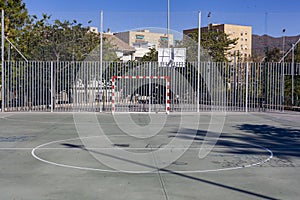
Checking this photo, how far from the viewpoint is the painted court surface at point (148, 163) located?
21.8 feet

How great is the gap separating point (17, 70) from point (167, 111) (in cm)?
937

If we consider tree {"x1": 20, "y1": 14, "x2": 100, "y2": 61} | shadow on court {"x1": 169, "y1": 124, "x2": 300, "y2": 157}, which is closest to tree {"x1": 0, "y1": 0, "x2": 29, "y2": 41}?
tree {"x1": 20, "y1": 14, "x2": 100, "y2": 61}

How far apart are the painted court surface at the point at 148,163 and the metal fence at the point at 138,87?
803 cm

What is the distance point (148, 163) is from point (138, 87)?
1691 cm

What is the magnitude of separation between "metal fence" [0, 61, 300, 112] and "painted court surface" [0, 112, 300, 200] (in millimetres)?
8028

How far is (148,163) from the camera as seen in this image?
8.95 metres

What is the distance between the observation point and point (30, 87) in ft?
77.8

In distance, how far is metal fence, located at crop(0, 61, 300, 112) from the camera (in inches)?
933

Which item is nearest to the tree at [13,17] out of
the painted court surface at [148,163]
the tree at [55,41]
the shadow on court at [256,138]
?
the tree at [55,41]

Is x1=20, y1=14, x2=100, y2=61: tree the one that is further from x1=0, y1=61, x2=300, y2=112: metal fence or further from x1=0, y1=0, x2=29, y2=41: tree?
x1=0, y1=61, x2=300, y2=112: metal fence

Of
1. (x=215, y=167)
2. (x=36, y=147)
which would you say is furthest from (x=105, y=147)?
(x=215, y=167)

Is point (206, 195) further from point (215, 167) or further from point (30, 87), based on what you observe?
point (30, 87)

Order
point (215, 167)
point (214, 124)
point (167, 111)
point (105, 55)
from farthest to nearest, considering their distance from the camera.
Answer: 1. point (105, 55)
2. point (167, 111)
3. point (214, 124)
4. point (215, 167)

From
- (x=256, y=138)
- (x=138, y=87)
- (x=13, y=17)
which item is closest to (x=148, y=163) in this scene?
(x=256, y=138)
